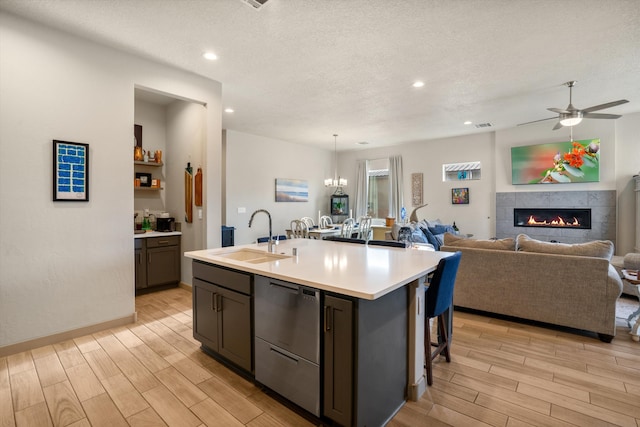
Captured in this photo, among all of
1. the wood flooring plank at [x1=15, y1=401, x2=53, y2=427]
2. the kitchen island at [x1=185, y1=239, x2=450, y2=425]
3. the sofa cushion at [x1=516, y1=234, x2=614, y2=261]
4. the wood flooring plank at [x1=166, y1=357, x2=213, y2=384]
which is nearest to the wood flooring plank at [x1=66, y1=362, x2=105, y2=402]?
the wood flooring plank at [x1=15, y1=401, x2=53, y2=427]

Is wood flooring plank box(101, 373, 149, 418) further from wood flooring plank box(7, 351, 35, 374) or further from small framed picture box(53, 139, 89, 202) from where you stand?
small framed picture box(53, 139, 89, 202)

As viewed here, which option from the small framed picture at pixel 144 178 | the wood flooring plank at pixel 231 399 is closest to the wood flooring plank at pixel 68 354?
the wood flooring plank at pixel 231 399

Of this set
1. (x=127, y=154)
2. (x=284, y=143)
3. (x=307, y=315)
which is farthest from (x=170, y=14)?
(x=284, y=143)

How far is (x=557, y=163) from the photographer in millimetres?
5867

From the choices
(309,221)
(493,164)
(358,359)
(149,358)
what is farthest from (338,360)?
(493,164)

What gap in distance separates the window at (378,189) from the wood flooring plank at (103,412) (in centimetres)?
726

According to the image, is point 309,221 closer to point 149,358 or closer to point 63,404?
point 149,358

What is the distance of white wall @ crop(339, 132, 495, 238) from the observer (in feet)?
22.3

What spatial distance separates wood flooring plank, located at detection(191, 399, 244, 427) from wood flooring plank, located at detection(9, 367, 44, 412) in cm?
109

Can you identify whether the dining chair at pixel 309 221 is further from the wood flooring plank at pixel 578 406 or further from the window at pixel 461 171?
the wood flooring plank at pixel 578 406

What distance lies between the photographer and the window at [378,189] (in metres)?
8.45

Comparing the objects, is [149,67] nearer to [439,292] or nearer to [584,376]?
[439,292]

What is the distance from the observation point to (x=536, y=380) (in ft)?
7.28

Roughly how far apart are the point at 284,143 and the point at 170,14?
208 inches
